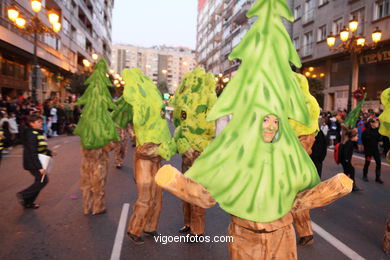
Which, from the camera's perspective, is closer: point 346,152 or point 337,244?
point 337,244

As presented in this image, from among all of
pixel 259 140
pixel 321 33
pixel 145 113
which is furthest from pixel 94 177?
pixel 321 33

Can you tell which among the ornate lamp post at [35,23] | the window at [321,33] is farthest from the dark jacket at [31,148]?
the window at [321,33]

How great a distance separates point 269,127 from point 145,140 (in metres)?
2.29

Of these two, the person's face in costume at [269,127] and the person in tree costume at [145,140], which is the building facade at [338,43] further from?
the person's face in costume at [269,127]

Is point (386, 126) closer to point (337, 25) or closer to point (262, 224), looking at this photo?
point (262, 224)

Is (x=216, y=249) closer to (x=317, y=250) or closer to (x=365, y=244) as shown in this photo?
(x=317, y=250)

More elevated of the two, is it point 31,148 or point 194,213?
point 31,148

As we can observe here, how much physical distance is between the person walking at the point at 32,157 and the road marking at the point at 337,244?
15.2 feet

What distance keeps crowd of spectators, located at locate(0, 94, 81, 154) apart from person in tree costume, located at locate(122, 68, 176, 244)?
6600 mm

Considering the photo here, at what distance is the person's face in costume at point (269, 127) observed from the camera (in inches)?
79.0

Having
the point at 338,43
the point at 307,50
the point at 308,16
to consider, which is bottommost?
the point at 338,43

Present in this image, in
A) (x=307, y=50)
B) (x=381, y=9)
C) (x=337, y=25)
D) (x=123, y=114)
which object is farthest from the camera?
(x=307, y=50)

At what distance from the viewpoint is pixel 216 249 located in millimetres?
4125

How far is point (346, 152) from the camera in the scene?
738 centimetres
